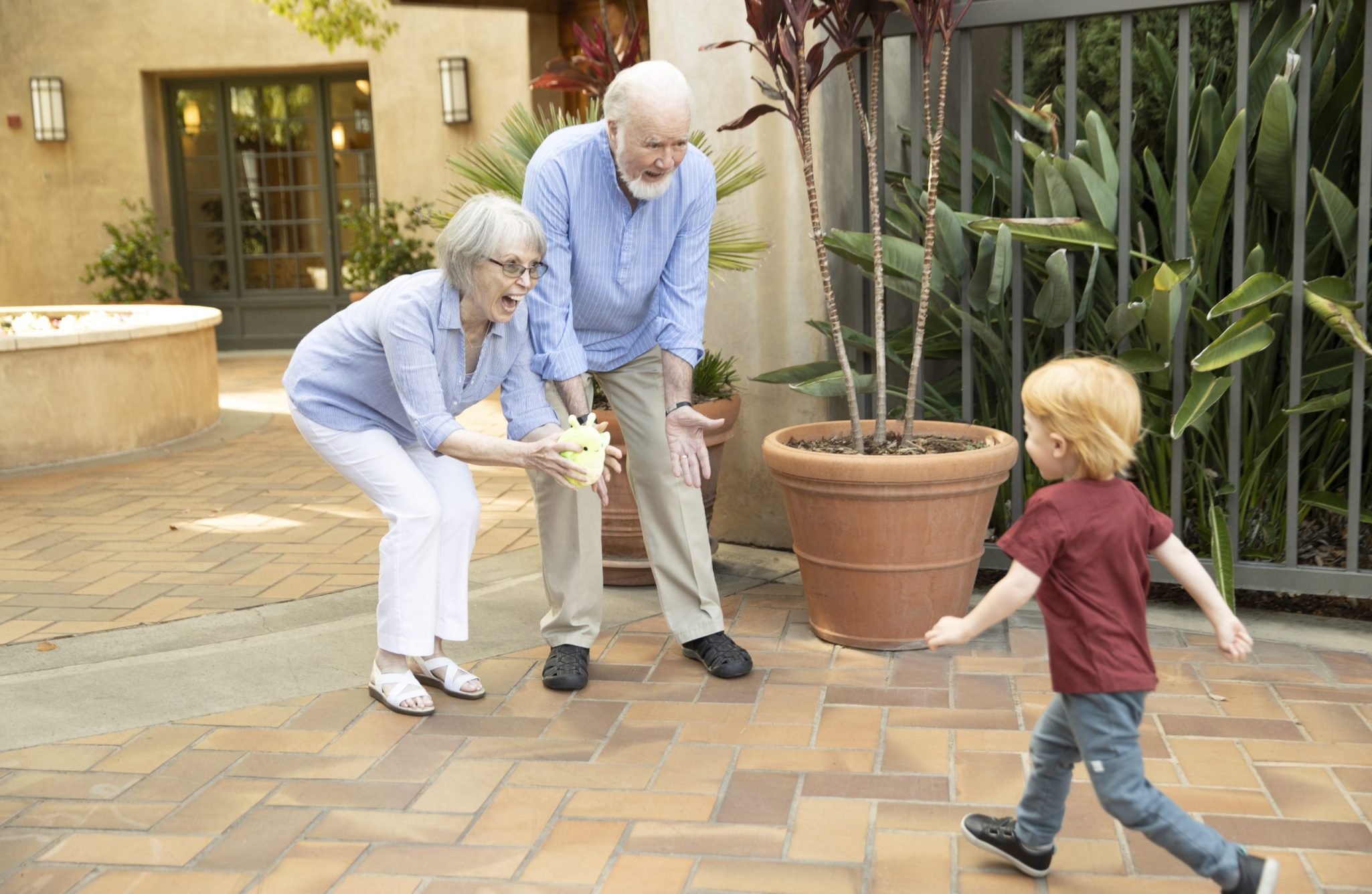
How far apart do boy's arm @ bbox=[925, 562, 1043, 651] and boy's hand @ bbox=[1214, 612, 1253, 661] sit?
1.14ft

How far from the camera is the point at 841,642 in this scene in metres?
3.71

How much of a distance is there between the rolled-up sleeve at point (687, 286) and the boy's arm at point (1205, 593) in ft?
4.81

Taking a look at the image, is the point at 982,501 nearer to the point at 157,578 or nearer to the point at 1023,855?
the point at 1023,855

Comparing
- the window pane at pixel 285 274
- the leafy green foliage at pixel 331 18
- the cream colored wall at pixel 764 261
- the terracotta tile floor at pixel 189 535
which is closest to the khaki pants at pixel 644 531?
the cream colored wall at pixel 764 261

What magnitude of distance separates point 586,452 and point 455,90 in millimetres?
8738

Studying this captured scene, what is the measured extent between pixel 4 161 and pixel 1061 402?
12231 mm

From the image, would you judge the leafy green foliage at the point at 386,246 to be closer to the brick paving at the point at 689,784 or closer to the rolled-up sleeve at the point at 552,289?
the rolled-up sleeve at the point at 552,289

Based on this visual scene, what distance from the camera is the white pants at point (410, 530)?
10.5ft

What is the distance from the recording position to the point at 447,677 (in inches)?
134

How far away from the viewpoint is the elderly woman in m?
2.94

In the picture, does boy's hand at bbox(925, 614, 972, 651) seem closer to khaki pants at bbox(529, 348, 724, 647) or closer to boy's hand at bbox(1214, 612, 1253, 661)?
boy's hand at bbox(1214, 612, 1253, 661)

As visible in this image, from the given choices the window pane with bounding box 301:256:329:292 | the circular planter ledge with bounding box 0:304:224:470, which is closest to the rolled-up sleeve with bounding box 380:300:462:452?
the circular planter ledge with bounding box 0:304:224:470

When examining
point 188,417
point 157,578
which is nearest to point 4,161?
point 188,417

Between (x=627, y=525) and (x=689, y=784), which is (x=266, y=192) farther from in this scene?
(x=689, y=784)
